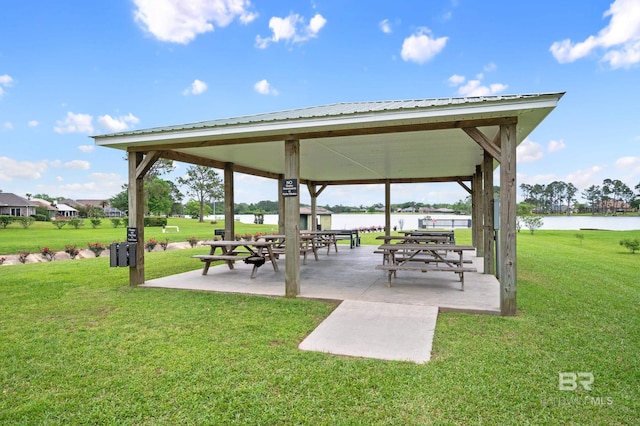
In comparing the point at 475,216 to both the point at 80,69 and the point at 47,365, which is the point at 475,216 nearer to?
the point at 47,365

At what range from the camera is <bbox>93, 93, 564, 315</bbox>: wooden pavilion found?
4.07m

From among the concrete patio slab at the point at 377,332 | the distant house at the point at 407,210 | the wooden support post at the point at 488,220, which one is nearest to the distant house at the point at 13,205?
the distant house at the point at 407,210

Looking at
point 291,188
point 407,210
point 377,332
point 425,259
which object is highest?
point 407,210

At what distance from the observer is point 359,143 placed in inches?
255

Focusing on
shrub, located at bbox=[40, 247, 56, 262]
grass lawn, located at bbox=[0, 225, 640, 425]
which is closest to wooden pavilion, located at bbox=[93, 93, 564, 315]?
grass lawn, located at bbox=[0, 225, 640, 425]

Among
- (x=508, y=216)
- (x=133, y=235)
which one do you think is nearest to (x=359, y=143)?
(x=508, y=216)

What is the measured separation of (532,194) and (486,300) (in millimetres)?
78246

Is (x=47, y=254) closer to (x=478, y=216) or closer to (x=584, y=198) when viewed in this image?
(x=478, y=216)

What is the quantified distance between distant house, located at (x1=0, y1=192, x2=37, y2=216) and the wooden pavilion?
151 feet

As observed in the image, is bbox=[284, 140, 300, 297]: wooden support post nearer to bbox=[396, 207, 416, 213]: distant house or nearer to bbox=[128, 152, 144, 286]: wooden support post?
bbox=[128, 152, 144, 286]: wooden support post

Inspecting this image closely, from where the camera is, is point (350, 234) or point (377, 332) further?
point (350, 234)

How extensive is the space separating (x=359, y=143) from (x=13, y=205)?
50.6 metres

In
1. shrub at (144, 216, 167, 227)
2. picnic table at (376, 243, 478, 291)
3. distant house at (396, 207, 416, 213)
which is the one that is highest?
distant house at (396, 207, 416, 213)

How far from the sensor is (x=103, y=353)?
121 inches
